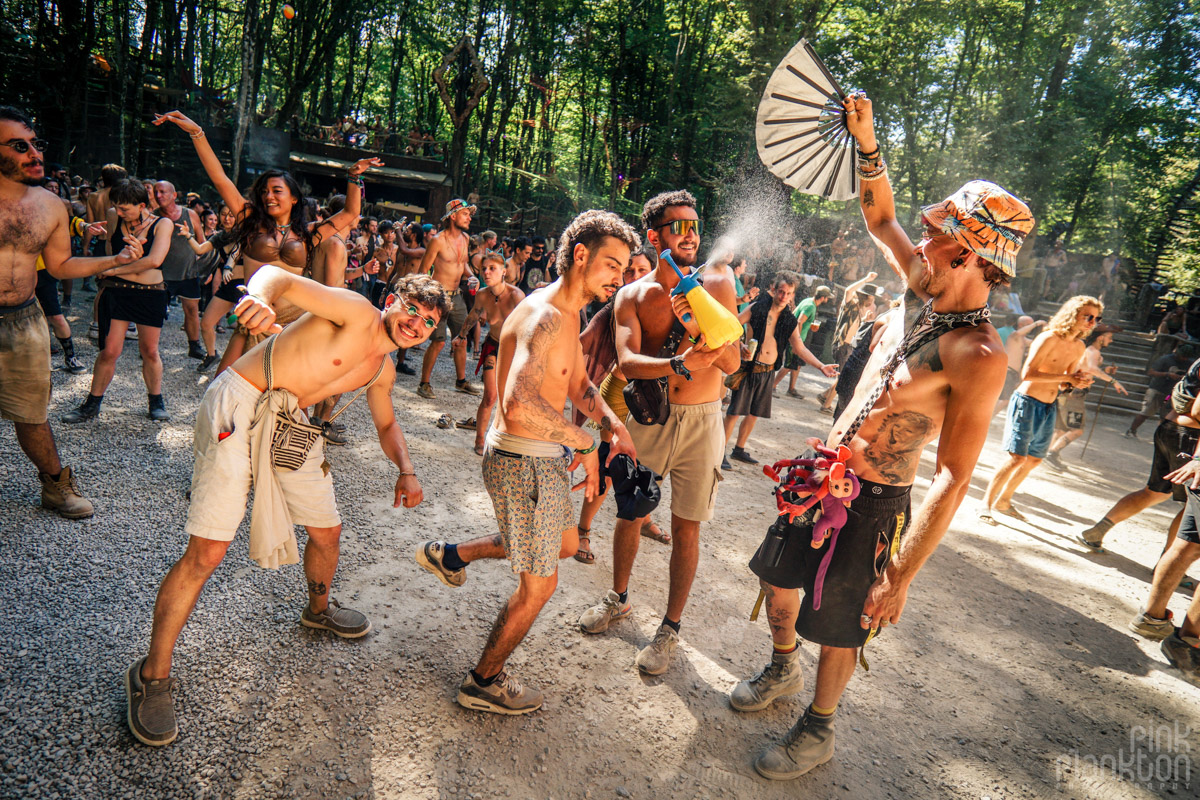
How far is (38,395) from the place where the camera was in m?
3.50

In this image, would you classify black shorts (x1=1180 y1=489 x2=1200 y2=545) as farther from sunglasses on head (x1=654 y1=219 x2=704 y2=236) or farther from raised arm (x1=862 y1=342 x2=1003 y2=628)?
sunglasses on head (x1=654 y1=219 x2=704 y2=236)

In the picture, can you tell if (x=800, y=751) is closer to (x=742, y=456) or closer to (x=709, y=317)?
(x=709, y=317)

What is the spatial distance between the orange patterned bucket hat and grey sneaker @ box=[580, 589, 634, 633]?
253 centimetres

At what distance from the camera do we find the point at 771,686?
120 inches

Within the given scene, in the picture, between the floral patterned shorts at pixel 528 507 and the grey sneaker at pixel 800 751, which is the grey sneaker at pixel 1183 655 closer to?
the grey sneaker at pixel 800 751

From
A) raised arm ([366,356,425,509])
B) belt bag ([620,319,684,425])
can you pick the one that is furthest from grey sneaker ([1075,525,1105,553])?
raised arm ([366,356,425,509])

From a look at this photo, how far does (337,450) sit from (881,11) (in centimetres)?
2478

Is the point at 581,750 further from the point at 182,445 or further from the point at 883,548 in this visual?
the point at 182,445

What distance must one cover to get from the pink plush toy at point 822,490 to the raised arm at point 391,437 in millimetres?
1608

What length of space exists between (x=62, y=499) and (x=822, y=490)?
14.3 ft

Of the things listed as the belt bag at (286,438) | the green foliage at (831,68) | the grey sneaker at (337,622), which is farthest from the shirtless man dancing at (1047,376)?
the green foliage at (831,68)

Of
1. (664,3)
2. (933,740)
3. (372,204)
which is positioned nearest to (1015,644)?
(933,740)

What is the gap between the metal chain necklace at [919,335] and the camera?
223 cm

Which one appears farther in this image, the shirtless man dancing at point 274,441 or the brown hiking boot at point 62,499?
the brown hiking boot at point 62,499
